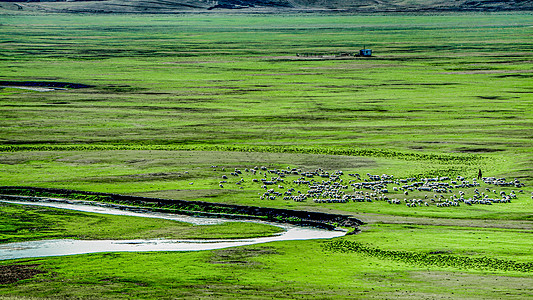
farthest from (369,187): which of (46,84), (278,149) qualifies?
(46,84)

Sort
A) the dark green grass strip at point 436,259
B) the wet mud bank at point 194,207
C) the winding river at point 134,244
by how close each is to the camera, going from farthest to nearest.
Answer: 1. the wet mud bank at point 194,207
2. the winding river at point 134,244
3. the dark green grass strip at point 436,259

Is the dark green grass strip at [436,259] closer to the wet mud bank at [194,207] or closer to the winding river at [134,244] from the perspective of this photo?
the winding river at [134,244]

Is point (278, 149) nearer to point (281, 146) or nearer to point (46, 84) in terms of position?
point (281, 146)

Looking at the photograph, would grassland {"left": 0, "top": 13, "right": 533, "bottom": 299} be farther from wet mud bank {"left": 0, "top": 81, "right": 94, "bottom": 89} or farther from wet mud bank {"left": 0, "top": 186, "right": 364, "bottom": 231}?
wet mud bank {"left": 0, "top": 81, "right": 94, "bottom": 89}

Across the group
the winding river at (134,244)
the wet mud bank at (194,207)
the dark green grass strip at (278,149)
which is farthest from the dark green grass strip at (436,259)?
the dark green grass strip at (278,149)

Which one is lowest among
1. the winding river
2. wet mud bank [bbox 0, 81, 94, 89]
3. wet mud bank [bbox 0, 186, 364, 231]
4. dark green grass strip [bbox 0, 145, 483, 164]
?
the winding river

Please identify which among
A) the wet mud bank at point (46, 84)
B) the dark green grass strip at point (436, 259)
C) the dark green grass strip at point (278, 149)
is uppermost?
the wet mud bank at point (46, 84)

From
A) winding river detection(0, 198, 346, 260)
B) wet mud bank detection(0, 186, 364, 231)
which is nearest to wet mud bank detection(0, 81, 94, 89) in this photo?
wet mud bank detection(0, 186, 364, 231)
